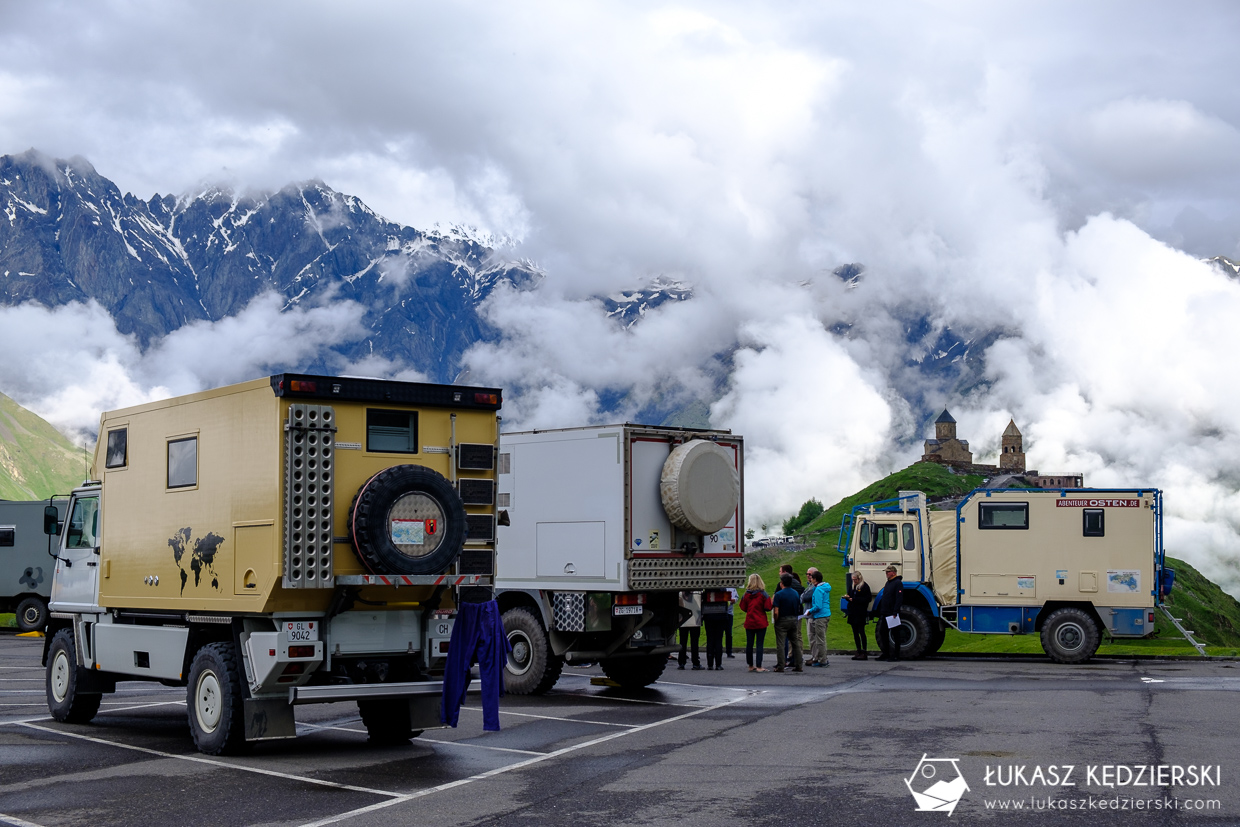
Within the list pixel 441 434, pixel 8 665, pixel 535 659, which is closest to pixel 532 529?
pixel 535 659

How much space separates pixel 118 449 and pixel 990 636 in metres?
36.9

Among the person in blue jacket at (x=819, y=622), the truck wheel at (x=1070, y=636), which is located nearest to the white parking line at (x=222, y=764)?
the person in blue jacket at (x=819, y=622)

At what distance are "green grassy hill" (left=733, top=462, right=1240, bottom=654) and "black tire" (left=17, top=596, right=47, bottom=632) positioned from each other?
63.1ft

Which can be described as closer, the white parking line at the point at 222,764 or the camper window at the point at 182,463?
the white parking line at the point at 222,764

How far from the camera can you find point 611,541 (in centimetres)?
1752

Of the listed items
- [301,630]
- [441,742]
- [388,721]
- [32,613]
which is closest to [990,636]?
[32,613]

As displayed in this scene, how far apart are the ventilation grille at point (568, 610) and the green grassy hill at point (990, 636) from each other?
358 inches

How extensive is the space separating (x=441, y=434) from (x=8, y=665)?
15.0 meters

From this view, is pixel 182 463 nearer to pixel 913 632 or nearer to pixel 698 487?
pixel 698 487

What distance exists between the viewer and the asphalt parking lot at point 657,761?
30.7ft

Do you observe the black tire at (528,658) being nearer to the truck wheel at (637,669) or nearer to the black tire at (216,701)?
the truck wheel at (637,669)

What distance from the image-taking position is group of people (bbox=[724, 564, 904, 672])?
2255cm

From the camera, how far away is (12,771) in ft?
37.2

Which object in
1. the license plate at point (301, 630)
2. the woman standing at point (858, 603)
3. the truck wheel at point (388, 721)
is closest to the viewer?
the license plate at point (301, 630)
